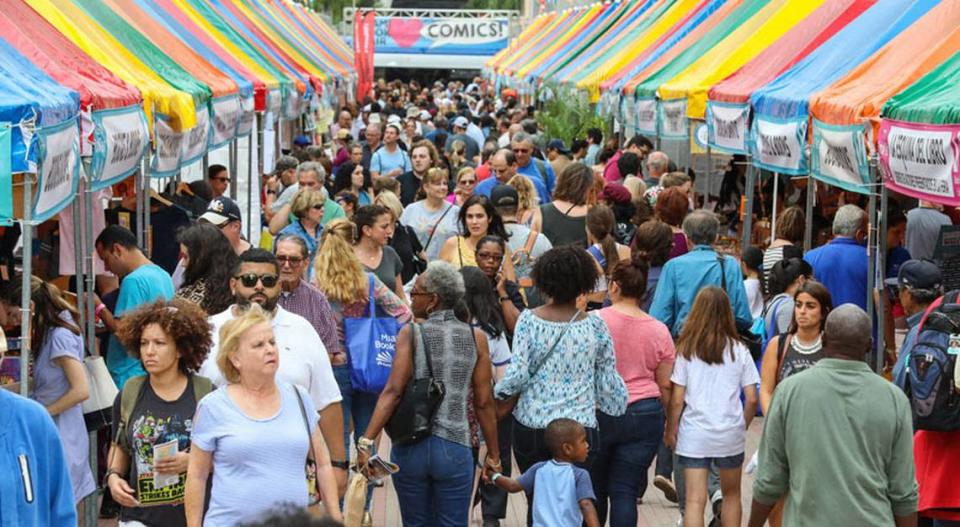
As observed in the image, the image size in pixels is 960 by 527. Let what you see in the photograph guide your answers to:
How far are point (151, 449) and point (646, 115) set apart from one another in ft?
34.5

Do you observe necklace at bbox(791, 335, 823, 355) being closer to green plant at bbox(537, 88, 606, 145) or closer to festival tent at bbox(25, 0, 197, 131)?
festival tent at bbox(25, 0, 197, 131)

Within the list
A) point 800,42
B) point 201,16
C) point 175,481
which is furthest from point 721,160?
point 175,481

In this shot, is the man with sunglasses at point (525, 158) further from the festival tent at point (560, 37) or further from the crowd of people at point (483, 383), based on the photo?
the festival tent at point (560, 37)

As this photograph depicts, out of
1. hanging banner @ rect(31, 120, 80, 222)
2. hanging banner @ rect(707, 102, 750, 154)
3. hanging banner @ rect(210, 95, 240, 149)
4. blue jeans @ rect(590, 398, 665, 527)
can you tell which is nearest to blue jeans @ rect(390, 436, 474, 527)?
blue jeans @ rect(590, 398, 665, 527)

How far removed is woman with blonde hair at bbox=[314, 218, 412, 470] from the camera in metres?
7.87

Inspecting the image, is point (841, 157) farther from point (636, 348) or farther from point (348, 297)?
point (348, 297)

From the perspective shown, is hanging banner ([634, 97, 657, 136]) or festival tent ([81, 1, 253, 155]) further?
hanging banner ([634, 97, 657, 136])

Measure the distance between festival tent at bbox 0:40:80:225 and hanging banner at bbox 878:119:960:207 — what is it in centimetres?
353

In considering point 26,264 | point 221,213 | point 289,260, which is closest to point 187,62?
point 221,213

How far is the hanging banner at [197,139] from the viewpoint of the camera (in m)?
10.0

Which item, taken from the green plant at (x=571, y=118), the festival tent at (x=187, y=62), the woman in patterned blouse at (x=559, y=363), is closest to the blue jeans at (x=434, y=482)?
the woman in patterned blouse at (x=559, y=363)

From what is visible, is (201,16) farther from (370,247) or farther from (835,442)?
(835,442)

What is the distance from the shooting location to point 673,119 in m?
14.1

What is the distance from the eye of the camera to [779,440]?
5699 mm
